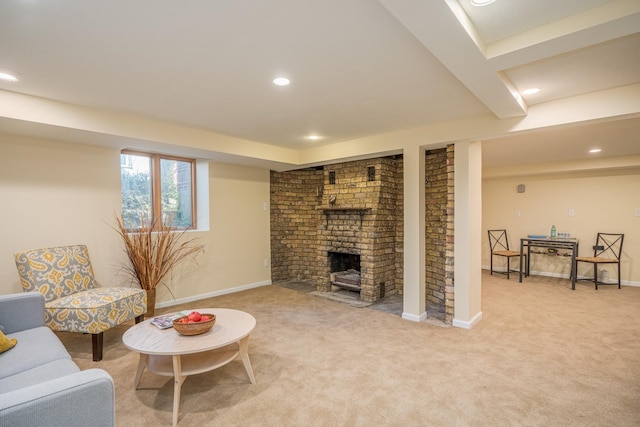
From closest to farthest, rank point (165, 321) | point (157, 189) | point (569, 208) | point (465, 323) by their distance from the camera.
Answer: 1. point (165, 321)
2. point (465, 323)
3. point (157, 189)
4. point (569, 208)

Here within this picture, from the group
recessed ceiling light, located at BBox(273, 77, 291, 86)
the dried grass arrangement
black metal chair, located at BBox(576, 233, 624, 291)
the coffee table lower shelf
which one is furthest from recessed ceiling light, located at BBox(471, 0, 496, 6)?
black metal chair, located at BBox(576, 233, 624, 291)

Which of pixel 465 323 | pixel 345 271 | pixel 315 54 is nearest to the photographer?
pixel 315 54

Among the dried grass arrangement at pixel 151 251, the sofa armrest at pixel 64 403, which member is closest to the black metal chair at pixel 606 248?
the dried grass arrangement at pixel 151 251

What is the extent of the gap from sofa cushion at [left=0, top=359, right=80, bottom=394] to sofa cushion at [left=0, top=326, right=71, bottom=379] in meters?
0.05

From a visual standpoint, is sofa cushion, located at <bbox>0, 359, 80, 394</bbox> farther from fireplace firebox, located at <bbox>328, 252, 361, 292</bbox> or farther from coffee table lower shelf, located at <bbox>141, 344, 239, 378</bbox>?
fireplace firebox, located at <bbox>328, 252, 361, 292</bbox>

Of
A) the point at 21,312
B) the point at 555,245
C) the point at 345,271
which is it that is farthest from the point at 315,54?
the point at 555,245

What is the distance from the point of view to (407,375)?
2357 mm

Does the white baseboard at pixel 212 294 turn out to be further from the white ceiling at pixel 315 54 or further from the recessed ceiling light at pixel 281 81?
the recessed ceiling light at pixel 281 81

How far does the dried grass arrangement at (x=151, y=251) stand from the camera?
3543 millimetres

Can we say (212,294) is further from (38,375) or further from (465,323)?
(465,323)

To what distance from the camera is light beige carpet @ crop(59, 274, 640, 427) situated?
6.23ft

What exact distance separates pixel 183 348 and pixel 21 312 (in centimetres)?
123

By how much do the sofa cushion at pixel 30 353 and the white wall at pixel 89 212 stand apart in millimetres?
1486

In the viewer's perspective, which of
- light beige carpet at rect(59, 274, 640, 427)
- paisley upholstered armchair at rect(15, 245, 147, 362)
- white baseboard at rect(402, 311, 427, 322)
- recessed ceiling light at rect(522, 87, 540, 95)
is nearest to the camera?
light beige carpet at rect(59, 274, 640, 427)
